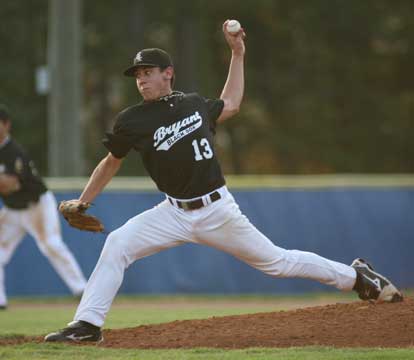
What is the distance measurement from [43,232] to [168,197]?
5258mm

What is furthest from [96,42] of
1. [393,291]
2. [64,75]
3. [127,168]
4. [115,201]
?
A: [393,291]

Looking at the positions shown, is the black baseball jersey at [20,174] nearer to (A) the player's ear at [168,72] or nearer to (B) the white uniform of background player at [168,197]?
(B) the white uniform of background player at [168,197]

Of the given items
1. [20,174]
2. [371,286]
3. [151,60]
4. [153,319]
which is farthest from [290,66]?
[151,60]

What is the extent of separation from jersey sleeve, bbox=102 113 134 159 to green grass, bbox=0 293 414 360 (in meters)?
1.32

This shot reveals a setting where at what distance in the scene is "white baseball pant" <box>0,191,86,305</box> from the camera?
12039 millimetres

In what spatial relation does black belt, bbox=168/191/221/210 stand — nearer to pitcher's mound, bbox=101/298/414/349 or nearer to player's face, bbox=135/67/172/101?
player's face, bbox=135/67/172/101

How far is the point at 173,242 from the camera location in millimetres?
7109

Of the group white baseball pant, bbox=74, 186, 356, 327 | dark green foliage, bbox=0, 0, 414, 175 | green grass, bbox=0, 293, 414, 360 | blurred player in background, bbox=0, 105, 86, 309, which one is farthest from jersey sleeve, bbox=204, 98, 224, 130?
dark green foliage, bbox=0, 0, 414, 175

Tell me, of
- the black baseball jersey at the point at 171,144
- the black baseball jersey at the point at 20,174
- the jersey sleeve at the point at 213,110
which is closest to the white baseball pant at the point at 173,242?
the black baseball jersey at the point at 171,144

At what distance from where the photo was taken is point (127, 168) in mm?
26625

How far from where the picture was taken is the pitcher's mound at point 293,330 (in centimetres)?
697

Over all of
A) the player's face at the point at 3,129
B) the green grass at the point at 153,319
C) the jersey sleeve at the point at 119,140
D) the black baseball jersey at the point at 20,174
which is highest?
the jersey sleeve at the point at 119,140

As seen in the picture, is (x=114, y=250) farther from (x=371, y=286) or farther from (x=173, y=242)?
(x=371, y=286)

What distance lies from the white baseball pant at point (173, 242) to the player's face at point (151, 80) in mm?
754
